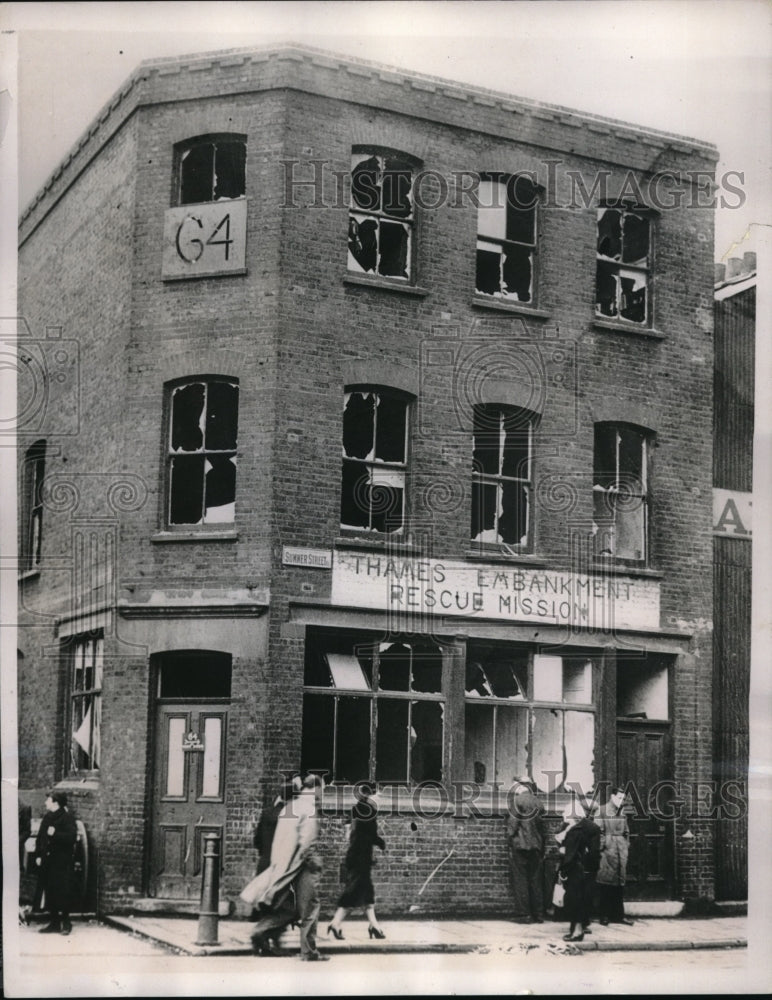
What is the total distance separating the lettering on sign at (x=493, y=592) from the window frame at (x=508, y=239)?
2.82 m

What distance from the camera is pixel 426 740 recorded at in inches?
543

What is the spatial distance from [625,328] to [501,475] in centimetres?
215

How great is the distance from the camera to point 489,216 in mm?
14398

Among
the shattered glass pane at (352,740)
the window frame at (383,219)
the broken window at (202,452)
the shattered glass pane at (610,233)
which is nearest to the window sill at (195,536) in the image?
the broken window at (202,452)

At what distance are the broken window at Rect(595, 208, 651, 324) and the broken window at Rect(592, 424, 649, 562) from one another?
1.28 m

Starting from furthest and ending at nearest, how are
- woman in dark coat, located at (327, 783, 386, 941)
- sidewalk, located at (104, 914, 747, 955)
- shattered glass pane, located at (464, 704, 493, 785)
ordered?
1. shattered glass pane, located at (464, 704, 493, 785)
2. woman in dark coat, located at (327, 783, 386, 941)
3. sidewalk, located at (104, 914, 747, 955)

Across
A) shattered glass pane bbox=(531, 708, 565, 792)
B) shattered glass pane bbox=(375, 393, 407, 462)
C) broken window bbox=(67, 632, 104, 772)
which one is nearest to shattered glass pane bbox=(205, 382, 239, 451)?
shattered glass pane bbox=(375, 393, 407, 462)

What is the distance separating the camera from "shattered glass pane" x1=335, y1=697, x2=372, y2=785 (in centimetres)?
1326

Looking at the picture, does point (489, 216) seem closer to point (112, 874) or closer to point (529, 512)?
point (529, 512)

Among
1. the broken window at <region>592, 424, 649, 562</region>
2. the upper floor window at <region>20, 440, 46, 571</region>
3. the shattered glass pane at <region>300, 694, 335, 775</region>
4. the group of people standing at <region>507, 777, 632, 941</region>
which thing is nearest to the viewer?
the upper floor window at <region>20, 440, 46, 571</region>

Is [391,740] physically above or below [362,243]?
below

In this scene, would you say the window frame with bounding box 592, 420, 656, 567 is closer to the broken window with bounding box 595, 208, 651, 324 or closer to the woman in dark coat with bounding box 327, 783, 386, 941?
the broken window with bounding box 595, 208, 651, 324

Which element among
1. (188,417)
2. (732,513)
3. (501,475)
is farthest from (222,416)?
(732,513)

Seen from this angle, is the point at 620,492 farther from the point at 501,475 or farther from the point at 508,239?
the point at 508,239
